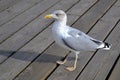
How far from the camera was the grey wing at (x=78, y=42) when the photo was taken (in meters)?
3.64

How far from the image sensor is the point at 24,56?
13.1 ft

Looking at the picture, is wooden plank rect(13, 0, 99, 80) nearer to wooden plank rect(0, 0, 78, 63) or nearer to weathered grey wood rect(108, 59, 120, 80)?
wooden plank rect(0, 0, 78, 63)

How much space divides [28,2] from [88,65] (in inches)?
98.3

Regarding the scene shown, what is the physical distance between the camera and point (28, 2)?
5.88 meters

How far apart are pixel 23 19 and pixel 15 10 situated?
1.54 feet

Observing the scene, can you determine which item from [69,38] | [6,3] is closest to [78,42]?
[69,38]

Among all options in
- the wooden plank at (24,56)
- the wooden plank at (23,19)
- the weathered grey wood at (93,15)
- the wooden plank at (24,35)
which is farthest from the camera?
the weathered grey wood at (93,15)

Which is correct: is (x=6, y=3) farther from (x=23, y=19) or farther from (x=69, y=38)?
(x=69, y=38)

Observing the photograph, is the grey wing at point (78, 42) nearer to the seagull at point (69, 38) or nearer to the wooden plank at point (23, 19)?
the seagull at point (69, 38)

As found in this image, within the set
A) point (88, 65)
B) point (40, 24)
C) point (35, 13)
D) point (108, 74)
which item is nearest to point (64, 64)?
point (88, 65)

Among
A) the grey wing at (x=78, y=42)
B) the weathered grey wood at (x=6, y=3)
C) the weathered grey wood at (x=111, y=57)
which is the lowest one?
the weathered grey wood at (x=6, y=3)

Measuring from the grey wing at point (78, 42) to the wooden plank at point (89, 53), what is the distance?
0.25 meters

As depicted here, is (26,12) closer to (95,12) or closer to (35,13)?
(35,13)

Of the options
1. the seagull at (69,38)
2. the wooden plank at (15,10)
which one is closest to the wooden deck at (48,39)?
the wooden plank at (15,10)
